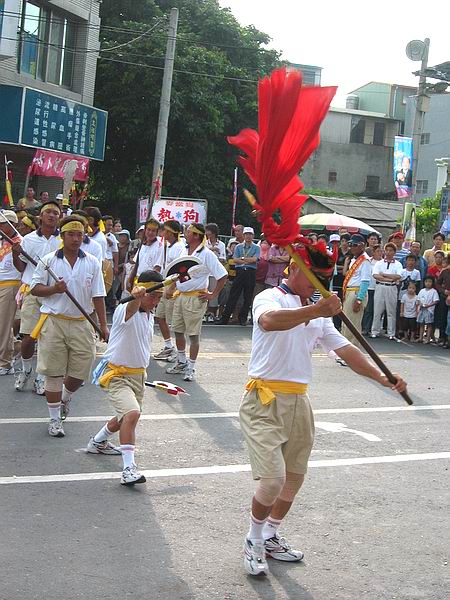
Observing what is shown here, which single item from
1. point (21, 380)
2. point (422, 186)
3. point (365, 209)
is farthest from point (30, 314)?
point (422, 186)

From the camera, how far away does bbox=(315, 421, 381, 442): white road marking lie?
8.78m

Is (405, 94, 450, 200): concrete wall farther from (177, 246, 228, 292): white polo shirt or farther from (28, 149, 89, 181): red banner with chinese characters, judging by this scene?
(177, 246, 228, 292): white polo shirt

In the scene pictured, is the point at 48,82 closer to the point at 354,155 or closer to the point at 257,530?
the point at 257,530

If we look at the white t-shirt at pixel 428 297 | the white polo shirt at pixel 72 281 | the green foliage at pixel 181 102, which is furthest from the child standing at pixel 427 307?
the green foliage at pixel 181 102

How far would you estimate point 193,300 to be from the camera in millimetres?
11406

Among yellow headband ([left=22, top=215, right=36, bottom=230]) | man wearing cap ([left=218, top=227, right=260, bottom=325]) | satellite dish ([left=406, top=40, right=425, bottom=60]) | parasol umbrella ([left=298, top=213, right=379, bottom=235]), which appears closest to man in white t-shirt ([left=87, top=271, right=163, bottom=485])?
yellow headband ([left=22, top=215, right=36, bottom=230])

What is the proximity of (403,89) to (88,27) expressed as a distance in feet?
124

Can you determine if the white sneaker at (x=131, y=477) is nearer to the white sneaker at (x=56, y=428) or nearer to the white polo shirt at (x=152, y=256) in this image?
the white sneaker at (x=56, y=428)

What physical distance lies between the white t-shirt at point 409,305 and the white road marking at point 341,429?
8838mm

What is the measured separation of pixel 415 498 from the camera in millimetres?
6852

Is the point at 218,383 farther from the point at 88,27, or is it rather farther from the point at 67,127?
the point at 88,27

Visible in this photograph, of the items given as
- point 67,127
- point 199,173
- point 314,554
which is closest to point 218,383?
point 314,554

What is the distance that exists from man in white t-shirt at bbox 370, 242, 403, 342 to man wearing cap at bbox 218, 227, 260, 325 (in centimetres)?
244

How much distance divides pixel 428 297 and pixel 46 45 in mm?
14124
